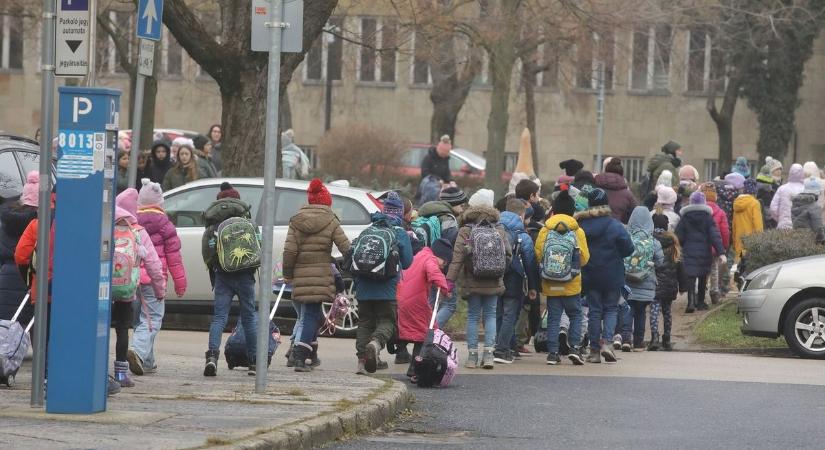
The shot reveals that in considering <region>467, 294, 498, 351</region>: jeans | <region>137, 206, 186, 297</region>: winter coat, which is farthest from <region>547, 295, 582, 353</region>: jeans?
<region>137, 206, 186, 297</region>: winter coat

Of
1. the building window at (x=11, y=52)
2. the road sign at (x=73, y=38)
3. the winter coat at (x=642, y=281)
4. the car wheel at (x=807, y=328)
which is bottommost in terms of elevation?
the car wheel at (x=807, y=328)

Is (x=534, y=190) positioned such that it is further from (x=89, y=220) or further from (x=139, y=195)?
(x=89, y=220)

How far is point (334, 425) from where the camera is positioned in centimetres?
1040

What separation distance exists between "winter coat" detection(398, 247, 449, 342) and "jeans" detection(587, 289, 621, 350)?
1.95 m

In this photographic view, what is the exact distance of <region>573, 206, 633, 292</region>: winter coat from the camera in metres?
16.1

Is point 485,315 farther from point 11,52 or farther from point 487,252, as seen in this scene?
point 11,52

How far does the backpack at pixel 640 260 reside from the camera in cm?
1730

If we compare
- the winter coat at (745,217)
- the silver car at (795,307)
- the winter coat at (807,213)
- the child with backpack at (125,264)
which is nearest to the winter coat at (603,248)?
the silver car at (795,307)

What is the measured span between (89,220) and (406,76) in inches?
1784

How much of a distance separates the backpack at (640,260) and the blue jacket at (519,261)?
166 cm

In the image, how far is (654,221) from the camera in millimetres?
19141

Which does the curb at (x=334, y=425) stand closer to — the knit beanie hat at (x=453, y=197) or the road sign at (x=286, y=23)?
the road sign at (x=286, y=23)

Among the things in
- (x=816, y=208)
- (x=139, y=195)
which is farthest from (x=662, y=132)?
(x=139, y=195)

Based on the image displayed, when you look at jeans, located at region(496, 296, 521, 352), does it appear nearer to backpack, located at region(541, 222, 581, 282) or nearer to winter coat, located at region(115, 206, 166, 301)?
backpack, located at region(541, 222, 581, 282)
